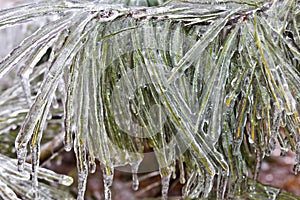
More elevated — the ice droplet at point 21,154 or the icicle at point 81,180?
the ice droplet at point 21,154

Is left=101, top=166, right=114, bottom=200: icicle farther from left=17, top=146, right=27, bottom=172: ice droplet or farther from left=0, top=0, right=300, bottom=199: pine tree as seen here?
left=17, top=146, right=27, bottom=172: ice droplet

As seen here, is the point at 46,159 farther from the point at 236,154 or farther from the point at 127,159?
the point at 236,154

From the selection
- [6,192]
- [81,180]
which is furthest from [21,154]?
[6,192]

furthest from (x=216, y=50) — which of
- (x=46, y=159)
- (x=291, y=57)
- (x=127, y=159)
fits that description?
(x=46, y=159)

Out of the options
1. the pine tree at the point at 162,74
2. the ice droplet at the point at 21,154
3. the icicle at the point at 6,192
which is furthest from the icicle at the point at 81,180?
the icicle at the point at 6,192

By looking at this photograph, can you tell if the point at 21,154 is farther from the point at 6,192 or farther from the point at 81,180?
the point at 6,192

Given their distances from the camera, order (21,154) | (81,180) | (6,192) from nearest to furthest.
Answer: (21,154), (81,180), (6,192)

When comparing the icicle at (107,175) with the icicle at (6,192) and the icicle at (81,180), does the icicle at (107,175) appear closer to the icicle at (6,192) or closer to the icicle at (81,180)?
the icicle at (81,180)

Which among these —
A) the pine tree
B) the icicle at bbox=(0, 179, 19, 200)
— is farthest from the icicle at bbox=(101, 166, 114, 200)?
the icicle at bbox=(0, 179, 19, 200)
